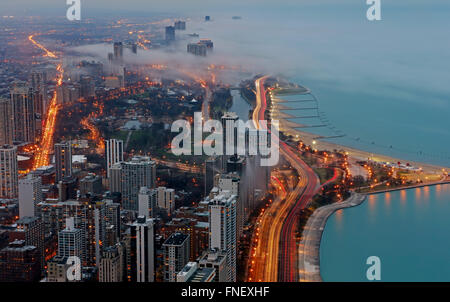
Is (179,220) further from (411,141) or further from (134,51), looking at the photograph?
(134,51)

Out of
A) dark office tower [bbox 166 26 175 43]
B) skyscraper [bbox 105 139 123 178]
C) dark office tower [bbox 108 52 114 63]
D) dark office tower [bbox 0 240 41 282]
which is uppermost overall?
dark office tower [bbox 166 26 175 43]

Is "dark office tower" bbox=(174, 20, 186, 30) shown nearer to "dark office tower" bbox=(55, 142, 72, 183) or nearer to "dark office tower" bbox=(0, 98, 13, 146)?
"dark office tower" bbox=(0, 98, 13, 146)

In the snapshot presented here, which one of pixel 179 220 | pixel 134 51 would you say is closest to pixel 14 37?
pixel 134 51

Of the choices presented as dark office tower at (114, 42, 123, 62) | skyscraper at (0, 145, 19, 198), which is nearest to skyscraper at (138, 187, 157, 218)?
skyscraper at (0, 145, 19, 198)

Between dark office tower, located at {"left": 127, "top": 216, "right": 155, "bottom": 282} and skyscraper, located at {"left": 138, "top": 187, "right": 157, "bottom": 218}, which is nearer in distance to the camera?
dark office tower, located at {"left": 127, "top": 216, "right": 155, "bottom": 282}

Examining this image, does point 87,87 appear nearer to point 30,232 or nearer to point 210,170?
point 210,170

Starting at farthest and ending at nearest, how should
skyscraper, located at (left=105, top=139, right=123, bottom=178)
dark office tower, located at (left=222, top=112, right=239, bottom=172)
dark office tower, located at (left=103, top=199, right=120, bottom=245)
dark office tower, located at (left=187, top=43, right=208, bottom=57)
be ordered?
dark office tower, located at (left=187, top=43, right=208, bottom=57) < skyscraper, located at (left=105, top=139, right=123, bottom=178) < dark office tower, located at (left=222, top=112, right=239, bottom=172) < dark office tower, located at (left=103, top=199, right=120, bottom=245)

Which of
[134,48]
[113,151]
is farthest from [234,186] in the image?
[134,48]

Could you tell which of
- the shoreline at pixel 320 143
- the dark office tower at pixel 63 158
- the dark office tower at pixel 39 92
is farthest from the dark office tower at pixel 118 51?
the dark office tower at pixel 63 158
